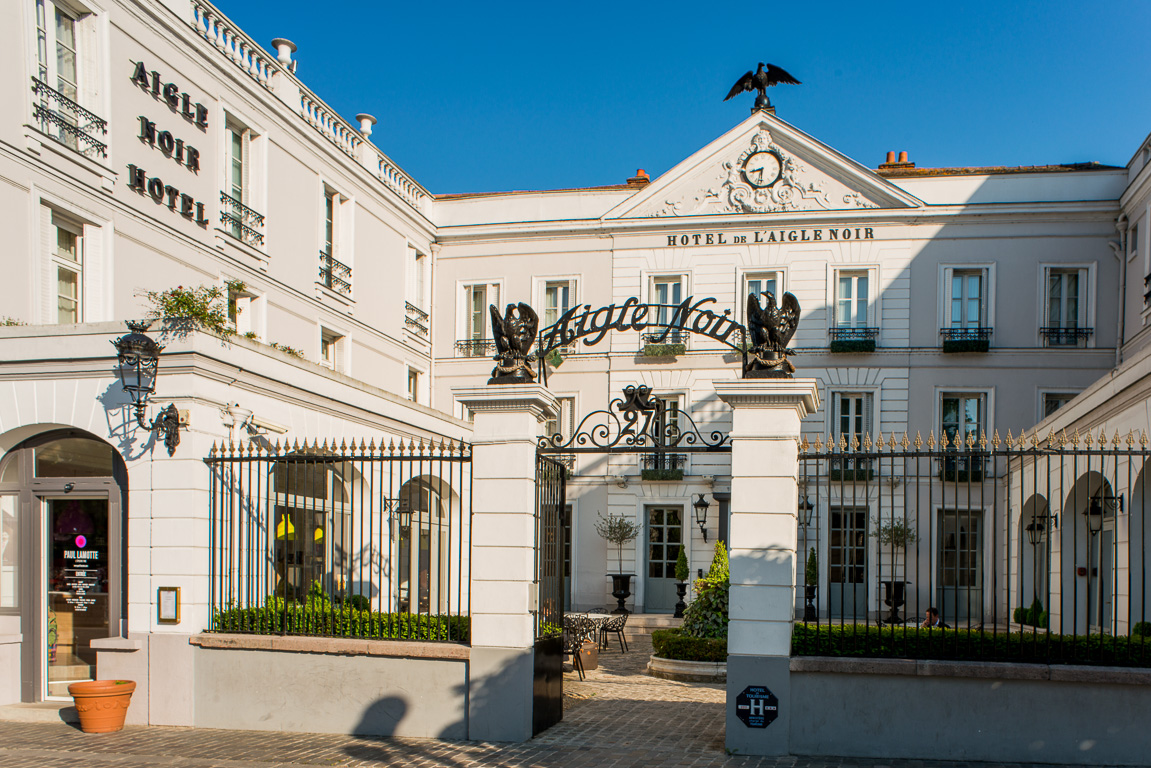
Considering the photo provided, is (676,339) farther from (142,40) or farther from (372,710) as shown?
(372,710)

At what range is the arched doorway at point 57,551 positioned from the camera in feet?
Answer: 39.0

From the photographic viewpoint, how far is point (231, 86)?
18641 millimetres

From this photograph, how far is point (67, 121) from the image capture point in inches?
590

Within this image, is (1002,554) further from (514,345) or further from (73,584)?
(73,584)

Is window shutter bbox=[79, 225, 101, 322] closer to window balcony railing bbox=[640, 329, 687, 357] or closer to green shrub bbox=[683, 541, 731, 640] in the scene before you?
green shrub bbox=[683, 541, 731, 640]

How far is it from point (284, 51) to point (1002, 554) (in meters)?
18.4

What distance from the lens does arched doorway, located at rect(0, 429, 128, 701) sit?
11898mm

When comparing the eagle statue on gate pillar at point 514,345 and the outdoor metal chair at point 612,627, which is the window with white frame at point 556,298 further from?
the eagle statue on gate pillar at point 514,345

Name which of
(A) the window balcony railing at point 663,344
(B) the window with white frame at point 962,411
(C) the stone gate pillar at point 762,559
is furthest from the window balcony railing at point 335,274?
(B) the window with white frame at point 962,411

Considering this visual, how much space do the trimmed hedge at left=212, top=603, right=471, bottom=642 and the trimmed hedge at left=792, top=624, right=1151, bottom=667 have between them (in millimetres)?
3587

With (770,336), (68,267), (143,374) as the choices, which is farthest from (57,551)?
(770,336)

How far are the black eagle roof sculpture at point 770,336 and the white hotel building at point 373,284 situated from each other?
19.2ft

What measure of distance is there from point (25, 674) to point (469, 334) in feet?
53.5

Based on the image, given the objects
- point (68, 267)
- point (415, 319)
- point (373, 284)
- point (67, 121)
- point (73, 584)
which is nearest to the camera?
point (73, 584)
